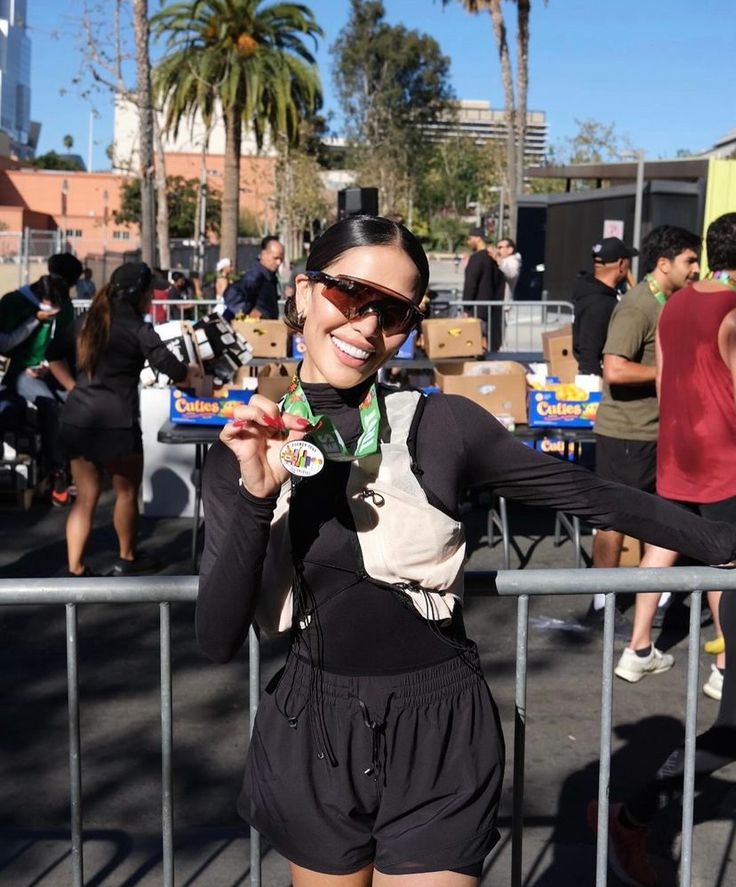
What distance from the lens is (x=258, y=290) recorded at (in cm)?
1174

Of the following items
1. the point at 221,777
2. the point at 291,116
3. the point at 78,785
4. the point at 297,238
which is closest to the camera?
the point at 78,785

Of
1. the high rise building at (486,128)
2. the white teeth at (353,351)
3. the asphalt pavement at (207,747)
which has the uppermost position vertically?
the high rise building at (486,128)

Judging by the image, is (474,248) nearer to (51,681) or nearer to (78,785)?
(51,681)

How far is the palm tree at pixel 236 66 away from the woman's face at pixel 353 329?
30.0 metres

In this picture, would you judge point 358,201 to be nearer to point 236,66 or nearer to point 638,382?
point 638,382

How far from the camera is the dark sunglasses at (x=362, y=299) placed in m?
2.18

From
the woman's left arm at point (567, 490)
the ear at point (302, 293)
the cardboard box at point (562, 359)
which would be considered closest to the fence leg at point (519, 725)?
the woman's left arm at point (567, 490)

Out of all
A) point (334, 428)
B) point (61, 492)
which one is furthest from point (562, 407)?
point (334, 428)

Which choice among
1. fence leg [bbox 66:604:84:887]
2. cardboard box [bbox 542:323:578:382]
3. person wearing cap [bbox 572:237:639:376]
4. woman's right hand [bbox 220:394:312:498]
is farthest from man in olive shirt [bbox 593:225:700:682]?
woman's right hand [bbox 220:394:312:498]

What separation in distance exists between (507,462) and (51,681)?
4.10 meters

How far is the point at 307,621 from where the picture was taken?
7.12 feet

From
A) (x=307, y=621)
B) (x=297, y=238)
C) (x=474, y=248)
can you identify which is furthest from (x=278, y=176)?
(x=307, y=621)

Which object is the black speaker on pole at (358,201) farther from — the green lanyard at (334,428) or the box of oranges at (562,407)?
the green lanyard at (334,428)

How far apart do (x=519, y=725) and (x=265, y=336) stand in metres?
7.32
